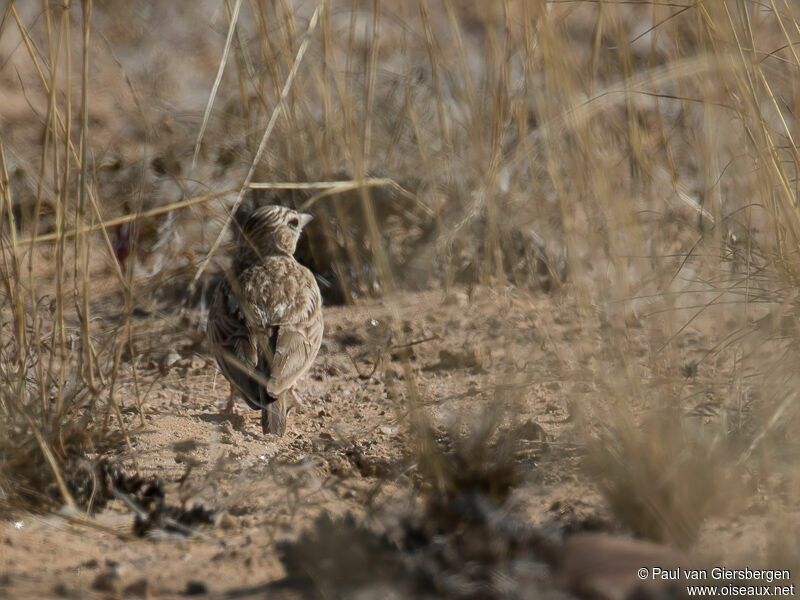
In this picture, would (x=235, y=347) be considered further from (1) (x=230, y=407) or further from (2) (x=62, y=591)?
(2) (x=62, y=591)

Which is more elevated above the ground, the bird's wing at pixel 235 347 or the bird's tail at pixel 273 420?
the bird's wing at pixel 235 347

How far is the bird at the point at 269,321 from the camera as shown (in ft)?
12.5

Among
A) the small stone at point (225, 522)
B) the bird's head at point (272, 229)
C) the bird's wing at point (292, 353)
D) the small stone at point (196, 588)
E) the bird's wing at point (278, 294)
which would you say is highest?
the bird's head at point (272, 229)

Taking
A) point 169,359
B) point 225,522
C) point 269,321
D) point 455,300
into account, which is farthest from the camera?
point 455,300

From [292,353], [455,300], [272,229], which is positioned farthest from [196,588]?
[455,300]

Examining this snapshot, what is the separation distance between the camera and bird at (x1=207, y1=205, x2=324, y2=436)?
12.5 feet

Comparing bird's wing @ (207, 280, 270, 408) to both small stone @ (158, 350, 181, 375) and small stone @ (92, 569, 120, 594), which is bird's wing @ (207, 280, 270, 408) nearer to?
small stone @ (158, 350, 181, 375)

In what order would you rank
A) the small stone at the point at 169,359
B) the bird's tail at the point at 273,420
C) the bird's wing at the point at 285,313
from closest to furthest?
1. the bird's tail at the point at 273,420
2. the bird's wing at the point at 285,313
3. the small stone at the point at 169,359

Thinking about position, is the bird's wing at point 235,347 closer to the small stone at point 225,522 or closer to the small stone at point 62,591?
the small stone at point 225,522

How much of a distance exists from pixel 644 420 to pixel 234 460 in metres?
1.71

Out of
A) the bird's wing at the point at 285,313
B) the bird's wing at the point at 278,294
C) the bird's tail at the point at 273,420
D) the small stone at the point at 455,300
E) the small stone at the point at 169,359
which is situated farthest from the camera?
the small stone at the point at 455,300

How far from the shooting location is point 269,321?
4133mm

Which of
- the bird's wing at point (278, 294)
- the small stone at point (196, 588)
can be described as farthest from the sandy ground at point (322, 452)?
the bird's wing at point (278, 294)

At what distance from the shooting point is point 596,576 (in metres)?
2.31
